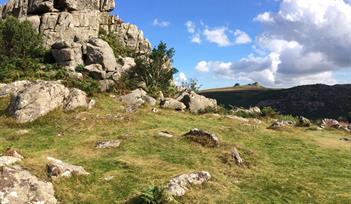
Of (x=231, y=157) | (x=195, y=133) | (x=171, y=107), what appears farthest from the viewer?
Answer: (x=171, y=107)

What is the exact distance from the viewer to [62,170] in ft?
70.1

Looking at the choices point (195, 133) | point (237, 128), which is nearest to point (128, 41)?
point (237, 128)

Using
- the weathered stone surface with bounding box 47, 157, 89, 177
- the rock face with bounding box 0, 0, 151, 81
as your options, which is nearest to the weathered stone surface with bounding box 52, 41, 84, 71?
the rock face with bounding box 0, 0, 151, 81

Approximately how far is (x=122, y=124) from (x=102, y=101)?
9.62m

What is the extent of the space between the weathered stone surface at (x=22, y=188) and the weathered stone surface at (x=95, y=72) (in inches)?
1348

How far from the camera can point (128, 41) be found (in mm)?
71750

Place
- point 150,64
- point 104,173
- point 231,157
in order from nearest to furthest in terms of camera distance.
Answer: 1. point 104,173
2. point 231,157
3. point 150,64

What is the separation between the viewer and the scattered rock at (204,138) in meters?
29.5

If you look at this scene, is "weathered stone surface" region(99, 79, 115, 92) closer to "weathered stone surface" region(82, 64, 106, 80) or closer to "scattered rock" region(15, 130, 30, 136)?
"weathered stone surface" region(82, 64, 106, 80)

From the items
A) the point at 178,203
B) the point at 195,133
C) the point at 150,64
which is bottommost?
the point at 178,203

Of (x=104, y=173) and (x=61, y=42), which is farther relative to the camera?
(x=61, y=42)

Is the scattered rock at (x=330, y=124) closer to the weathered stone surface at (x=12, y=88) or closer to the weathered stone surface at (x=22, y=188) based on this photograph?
the weathered stone surface at (x=12, y=88)

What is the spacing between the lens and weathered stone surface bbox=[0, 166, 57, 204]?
18016 mm

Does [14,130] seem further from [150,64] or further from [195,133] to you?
[150,64]
